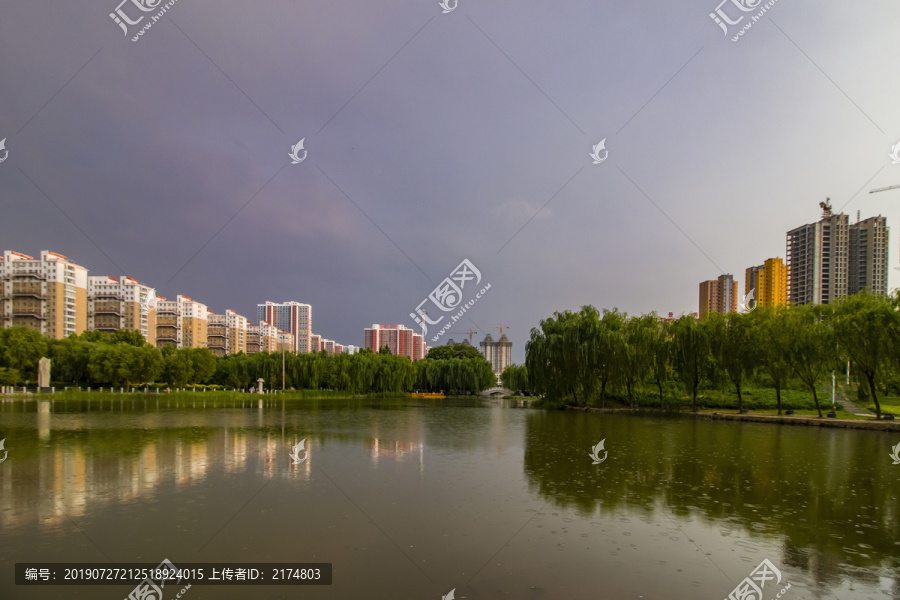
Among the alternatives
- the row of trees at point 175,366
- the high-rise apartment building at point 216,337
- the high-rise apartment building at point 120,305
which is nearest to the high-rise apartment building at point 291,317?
the high-rise apartment building at point 216,337

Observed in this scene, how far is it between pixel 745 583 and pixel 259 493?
24.7ft

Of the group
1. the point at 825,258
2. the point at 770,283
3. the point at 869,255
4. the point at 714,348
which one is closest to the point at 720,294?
the point at 770,283

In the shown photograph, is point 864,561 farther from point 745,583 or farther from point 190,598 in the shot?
point 190,598

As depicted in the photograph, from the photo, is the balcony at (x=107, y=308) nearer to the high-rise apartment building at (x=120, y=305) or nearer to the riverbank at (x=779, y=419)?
the high-rise apartment building at (x=120, y=305)

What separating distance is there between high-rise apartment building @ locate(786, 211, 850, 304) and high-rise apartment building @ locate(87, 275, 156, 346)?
9749cm

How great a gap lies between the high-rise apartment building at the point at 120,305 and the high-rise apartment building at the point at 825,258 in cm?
9749

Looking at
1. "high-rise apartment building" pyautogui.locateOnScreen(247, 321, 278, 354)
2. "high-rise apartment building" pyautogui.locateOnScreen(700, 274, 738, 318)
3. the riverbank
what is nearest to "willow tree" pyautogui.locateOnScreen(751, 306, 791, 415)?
the riverbank

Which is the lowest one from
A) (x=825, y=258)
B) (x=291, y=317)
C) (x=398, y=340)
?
(x=398, y=340)

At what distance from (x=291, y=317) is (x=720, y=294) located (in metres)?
99.1

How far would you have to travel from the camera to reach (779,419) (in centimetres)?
2614

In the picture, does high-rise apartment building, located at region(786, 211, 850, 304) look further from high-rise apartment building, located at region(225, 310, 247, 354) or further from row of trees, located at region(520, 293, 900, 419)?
high-rise apartment building, located at region(225, 310, 247, 354)

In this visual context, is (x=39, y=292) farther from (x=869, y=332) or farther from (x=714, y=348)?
(x=869, y=332)

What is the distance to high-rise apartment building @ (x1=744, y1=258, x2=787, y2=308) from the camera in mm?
57625

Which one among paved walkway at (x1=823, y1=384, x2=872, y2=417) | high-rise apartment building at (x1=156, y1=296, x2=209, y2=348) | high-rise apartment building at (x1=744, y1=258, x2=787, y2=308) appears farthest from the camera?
high-rise apartment building at (x1=156, y1=296, x2=209, y2=348)
